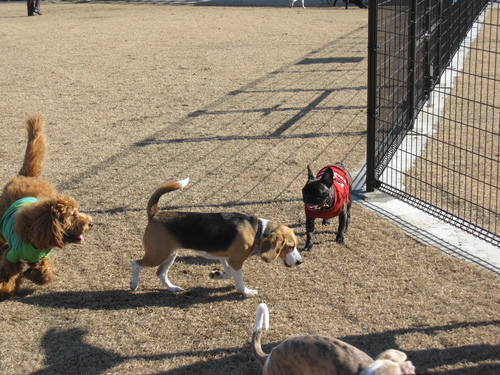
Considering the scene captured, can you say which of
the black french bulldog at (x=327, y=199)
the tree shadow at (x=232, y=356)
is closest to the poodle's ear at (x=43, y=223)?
the tree shadow at (x=232, y=356)

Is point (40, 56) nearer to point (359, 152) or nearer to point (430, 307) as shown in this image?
point (359, 152)

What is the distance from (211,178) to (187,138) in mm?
1354

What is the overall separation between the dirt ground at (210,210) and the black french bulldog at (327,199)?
0.59 ft

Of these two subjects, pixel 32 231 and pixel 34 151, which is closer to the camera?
pixel 32 231

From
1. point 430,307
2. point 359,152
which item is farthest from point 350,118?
point 430,307

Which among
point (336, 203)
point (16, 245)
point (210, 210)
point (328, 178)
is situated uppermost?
point (328, 178)

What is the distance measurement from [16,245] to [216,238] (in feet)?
4.71

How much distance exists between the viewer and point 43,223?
419 centimetres

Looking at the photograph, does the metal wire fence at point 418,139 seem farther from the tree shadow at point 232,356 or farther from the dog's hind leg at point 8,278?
the dog's hind leg at point 8,278

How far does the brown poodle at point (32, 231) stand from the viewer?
13.9 ft

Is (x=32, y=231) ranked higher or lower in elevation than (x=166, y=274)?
higher

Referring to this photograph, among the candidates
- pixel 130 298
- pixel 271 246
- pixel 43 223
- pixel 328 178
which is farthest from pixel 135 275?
pixel 328 178

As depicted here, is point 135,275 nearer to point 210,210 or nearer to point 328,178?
point 210,210

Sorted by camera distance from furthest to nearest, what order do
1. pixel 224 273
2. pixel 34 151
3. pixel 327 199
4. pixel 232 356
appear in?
pixel 34 151 → pixel 327 199 → pixel 224 273 → pixel 232 356
